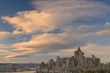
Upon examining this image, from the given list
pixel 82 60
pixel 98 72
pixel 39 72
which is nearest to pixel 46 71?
pixel 39 72

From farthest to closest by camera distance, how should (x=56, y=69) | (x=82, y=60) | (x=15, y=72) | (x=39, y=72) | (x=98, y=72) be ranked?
(x=15, y=72) → (x=39, y=72) → (x=56, y=69) → (x=82, y=60) → (x=98, y=72)

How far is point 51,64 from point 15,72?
2172 inches

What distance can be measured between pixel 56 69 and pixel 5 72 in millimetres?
35542

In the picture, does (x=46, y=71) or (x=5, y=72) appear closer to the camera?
(x=46, y=71)

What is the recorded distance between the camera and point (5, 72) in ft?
555

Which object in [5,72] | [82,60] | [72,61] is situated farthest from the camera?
[5,72]

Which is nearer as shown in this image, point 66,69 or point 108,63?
point 108,63

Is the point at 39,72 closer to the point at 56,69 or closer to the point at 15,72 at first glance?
the point at 56,69

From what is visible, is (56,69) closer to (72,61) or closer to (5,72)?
(72,61)

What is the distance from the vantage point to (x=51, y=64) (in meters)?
145

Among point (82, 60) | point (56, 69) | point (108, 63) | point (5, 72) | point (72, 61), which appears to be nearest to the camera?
point (108, 63)

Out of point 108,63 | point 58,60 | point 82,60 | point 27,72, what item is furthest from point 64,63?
point 27,72

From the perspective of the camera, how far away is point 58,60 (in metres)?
145

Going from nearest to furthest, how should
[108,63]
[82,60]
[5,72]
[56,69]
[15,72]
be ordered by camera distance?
[108,63]
[82,60]
[56,69]
[5,72]
[15,72]
